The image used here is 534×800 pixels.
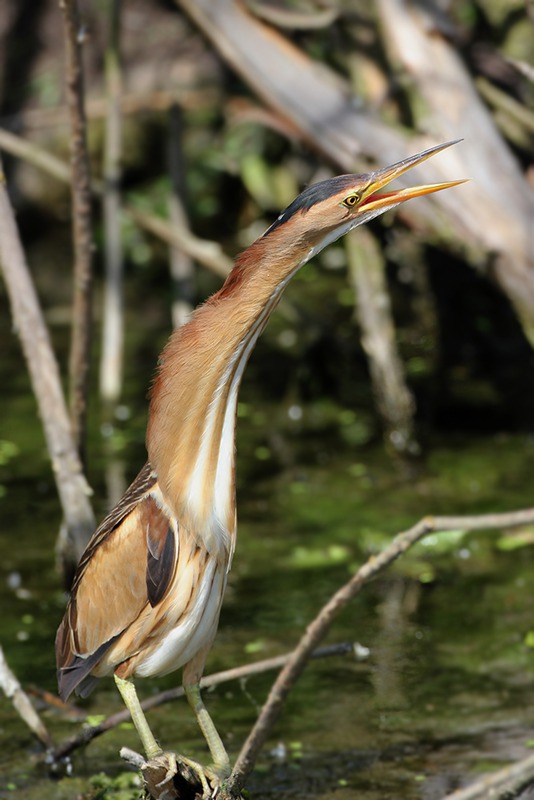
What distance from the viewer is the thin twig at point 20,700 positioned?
3.64m

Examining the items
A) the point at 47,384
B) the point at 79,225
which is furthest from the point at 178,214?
the point at 47,384

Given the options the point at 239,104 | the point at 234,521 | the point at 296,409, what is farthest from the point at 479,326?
the point at 234,521

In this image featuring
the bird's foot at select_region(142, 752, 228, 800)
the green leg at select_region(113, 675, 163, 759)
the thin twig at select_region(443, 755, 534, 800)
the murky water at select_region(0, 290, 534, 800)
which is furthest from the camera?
the murky water at select_region(0, 290, 534, 800)

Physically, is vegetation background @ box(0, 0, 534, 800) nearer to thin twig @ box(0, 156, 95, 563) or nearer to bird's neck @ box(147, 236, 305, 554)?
thin twig @ box(0, 156, 95, 563)

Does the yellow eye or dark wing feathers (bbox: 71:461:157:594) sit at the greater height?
the yellow eye

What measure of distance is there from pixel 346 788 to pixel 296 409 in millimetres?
3408

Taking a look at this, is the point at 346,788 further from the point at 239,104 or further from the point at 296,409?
the point at 239,104

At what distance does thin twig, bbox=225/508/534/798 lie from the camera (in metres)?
2.37

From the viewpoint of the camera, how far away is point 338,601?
9.09 ft

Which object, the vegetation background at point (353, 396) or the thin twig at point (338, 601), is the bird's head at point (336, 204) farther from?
the vegetation background at point (353, 396)

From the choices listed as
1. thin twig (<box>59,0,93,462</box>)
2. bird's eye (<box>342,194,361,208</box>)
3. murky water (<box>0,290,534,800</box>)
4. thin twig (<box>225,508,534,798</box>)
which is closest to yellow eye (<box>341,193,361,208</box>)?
bird's eye (<box>342,194,361,208</box>)

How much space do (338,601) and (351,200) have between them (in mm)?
876

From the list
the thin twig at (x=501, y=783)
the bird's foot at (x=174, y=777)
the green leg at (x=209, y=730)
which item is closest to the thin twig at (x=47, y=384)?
the green leg at (x=209, y=730)

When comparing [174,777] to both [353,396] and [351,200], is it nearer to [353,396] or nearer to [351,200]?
[351,200]
